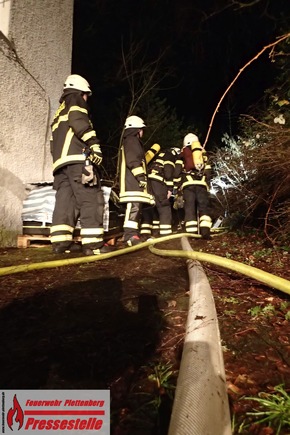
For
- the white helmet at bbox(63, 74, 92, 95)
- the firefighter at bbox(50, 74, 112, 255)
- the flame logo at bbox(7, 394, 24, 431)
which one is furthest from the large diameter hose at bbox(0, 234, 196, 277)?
the white helmet at bbox(63, 74, 92, 95)

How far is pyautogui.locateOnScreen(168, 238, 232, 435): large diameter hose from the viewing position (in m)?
0.92

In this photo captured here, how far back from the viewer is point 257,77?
10.9 metres

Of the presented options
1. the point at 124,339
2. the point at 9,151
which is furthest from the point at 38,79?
the point at 124,339

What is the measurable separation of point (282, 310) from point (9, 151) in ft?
14.5

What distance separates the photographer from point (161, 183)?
7301mm

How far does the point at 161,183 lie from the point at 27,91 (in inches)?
140

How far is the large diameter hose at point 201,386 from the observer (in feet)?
3.01

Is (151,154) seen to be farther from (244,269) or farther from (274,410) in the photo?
(274,410)

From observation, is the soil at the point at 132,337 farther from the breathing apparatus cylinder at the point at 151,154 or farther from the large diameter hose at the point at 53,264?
the breathing apparatus cylinder at the point at 151,154

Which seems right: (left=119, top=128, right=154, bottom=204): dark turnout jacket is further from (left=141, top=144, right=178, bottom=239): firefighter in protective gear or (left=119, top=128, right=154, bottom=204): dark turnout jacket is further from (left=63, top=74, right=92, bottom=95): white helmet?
(left=141, top=144, right=178, bottom=239): firefighter in protective gear

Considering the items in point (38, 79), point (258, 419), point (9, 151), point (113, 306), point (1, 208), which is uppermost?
point (38, 79)

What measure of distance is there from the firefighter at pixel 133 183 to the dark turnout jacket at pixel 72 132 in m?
1.25

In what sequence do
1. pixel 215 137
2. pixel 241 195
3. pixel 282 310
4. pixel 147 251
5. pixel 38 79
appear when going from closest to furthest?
1. pixel 282 310
2. pixel 147 251
3. pixel 38 79
4. pixel 241 195
5. pixel 215 137

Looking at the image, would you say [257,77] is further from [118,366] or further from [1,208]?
[118,366]
